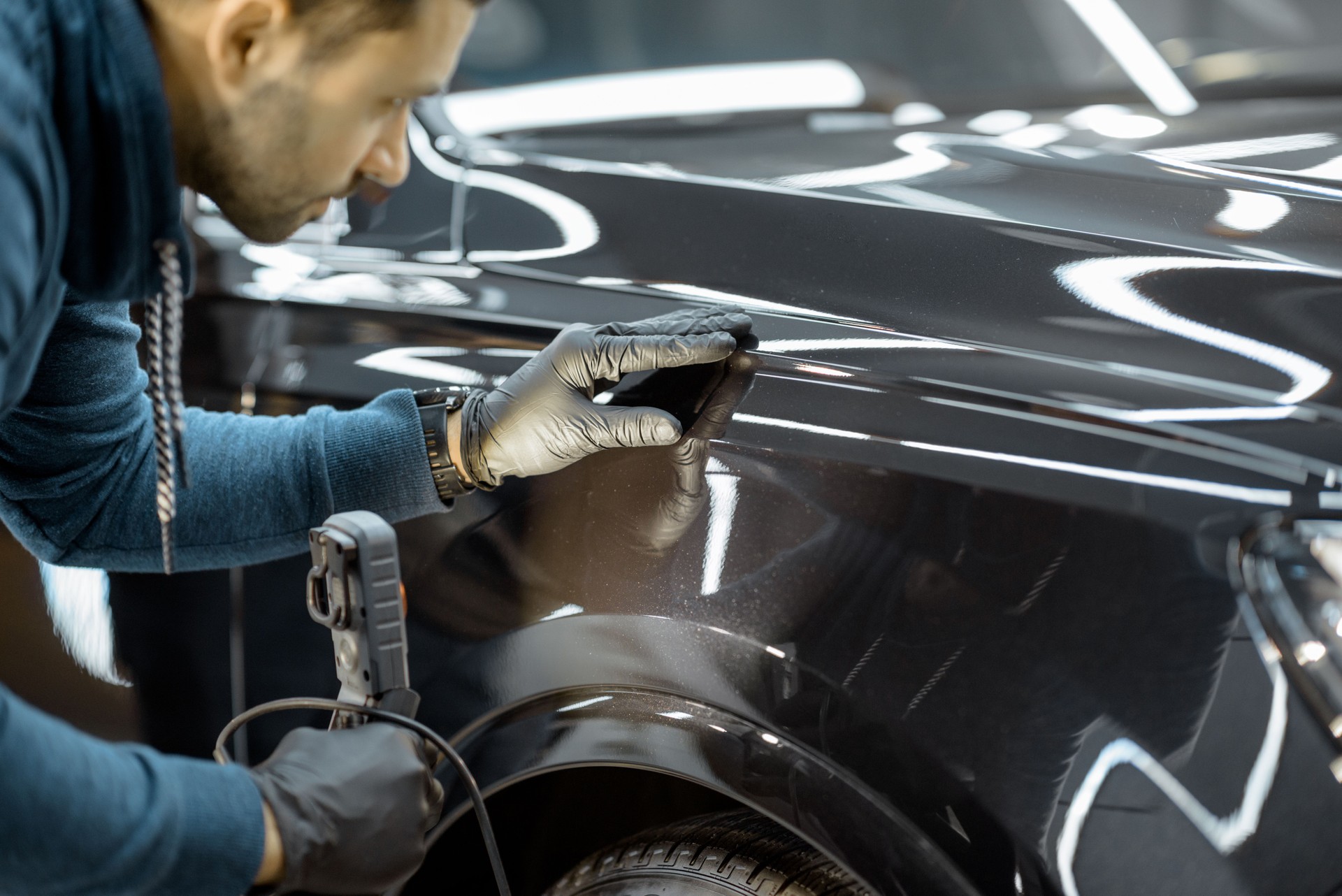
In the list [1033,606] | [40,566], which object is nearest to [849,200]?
[1033,606]

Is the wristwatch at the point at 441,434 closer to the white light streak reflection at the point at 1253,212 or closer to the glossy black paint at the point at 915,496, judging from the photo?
the glossy black paint at the point at 915,496

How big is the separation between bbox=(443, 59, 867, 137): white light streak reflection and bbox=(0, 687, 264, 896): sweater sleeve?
3.24 feet

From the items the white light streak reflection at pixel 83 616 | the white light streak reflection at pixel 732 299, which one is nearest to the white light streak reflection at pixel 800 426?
the white light streak reflection at pixel 732 299

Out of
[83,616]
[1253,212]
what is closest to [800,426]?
[1253,212]

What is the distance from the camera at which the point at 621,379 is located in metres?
1.21

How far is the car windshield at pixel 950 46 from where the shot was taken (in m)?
1.52

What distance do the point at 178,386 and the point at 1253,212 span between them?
41.5 inches

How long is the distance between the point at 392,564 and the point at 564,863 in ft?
1.67

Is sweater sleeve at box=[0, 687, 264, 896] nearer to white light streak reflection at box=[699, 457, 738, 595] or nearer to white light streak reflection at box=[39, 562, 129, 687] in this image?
white light streak reflection at box=[699, 457, 738, 595]

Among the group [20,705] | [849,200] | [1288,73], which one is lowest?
[20,705]

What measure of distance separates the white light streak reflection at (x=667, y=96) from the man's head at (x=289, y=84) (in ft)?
2.03

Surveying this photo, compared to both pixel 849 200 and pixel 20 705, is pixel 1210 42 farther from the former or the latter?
pixel 20 705

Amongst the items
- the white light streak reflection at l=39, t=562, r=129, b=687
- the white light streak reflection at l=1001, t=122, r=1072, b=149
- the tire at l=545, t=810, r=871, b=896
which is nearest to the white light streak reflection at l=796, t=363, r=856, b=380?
the tire at l=545, t=810, r=871, b=896

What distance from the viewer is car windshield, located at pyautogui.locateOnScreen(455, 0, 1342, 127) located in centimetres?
152
